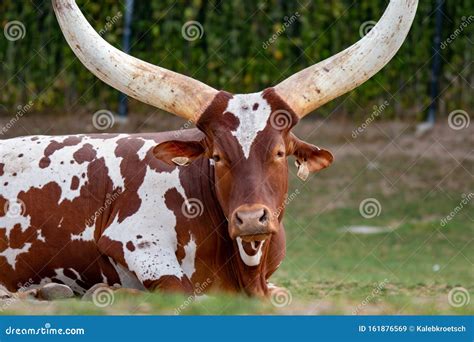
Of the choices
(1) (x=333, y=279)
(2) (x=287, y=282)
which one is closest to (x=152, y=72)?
(2) (x=287, y=282)

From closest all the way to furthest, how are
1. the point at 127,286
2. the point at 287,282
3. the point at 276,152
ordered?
the point at 276,152
the point at 127,286
the point at 287,282

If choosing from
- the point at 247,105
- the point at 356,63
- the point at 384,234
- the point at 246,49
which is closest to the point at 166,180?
the point at 247,105

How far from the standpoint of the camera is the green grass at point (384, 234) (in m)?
A: 10.8

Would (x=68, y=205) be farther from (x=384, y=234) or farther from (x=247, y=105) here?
(x=384, y=234)

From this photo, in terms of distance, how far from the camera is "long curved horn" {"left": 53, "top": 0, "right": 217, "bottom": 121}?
26.1ft

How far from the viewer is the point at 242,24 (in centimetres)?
1845

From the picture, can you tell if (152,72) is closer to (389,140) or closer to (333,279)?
(333,279)

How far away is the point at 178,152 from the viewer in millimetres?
8031

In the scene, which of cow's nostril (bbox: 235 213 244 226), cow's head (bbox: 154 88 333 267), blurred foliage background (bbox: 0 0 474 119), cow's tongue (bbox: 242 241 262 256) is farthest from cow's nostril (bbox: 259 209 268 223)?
blurred foliage background (bbox: 0 0 474 119)

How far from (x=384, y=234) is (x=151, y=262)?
793 cm

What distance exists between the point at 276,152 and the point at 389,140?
1073 centimetres

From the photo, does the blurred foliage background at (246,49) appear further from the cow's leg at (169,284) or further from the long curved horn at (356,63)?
the cow's leg at (169,284)

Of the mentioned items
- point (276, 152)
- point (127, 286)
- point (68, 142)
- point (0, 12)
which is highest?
point (276, 152)

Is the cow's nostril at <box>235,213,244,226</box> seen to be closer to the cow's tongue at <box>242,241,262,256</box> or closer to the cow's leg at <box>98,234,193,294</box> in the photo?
the cow's tongue at <box>242,241,262,256</box>
